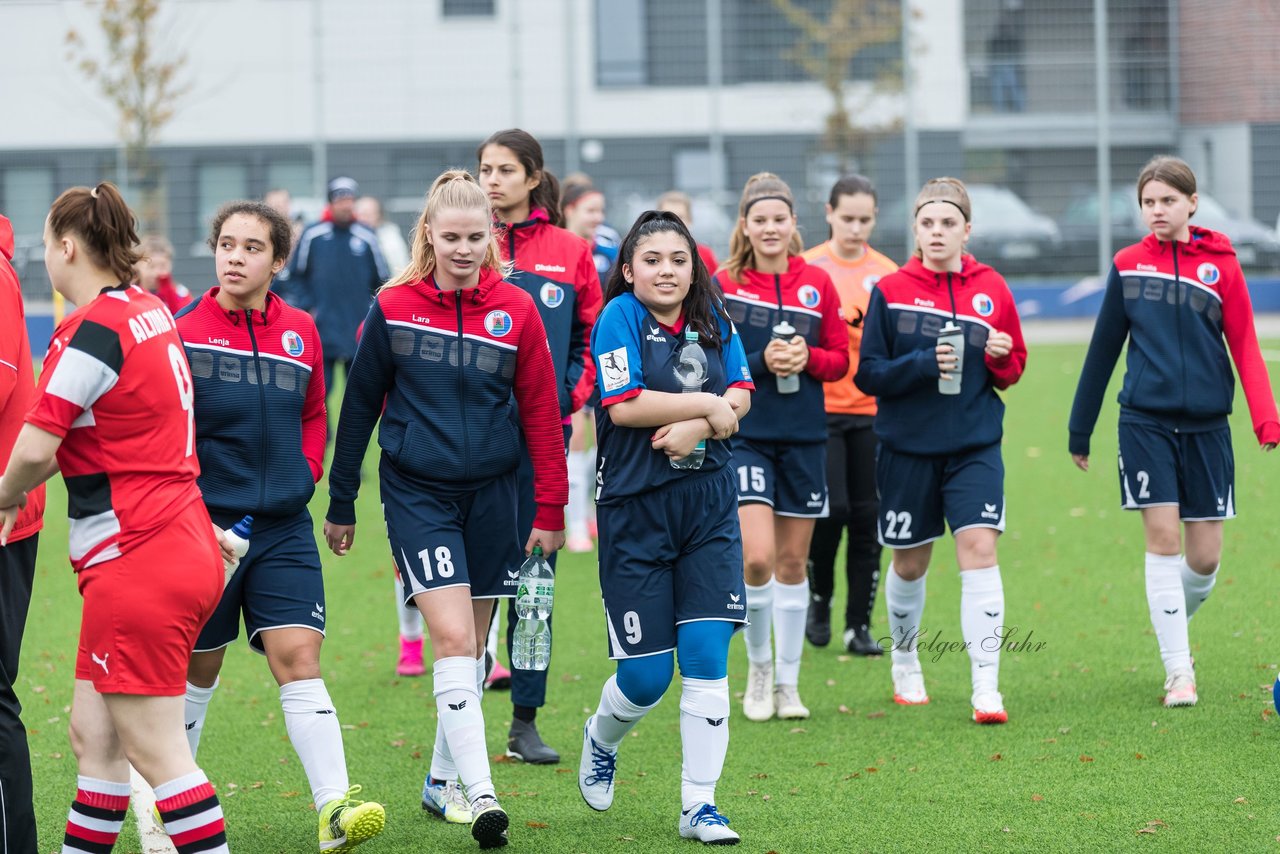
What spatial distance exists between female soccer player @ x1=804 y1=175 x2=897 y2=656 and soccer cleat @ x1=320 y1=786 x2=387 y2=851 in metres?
3.50

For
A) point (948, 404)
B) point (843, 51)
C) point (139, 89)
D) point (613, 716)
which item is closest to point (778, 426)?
point (948, 404)

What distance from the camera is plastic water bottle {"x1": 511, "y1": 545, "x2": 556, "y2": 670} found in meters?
5.05

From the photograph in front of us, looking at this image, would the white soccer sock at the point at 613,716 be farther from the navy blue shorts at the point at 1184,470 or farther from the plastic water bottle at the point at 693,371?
the navy blue shorts at the point at 1184,470

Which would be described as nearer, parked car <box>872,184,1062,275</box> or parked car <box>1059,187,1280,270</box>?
parked car <box>1059,187,1280,270</box>

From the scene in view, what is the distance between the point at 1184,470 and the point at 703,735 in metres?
2.60

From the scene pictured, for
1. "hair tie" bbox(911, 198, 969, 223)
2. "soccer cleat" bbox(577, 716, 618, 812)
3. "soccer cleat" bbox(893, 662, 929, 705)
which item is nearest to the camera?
"soccer cleat" bbox(577, 716, 618, 812)

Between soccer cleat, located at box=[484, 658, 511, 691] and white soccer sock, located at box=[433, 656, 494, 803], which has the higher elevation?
white soccer sock, located at box=[433, 656, 494, 803]

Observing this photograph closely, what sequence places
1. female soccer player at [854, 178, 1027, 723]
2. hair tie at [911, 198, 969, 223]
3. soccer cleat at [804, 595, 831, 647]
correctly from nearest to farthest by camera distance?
1. female soccer player at [854, 178, 1027, 723]
2. hair tie at [911, 198, 969, 223]
3. soccer cleat at [804, 595, 831, 647]

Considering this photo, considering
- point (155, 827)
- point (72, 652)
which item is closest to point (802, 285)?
point (155, 827)

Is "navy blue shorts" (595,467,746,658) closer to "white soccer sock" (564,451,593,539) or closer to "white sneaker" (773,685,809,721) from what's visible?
"white sneaker" (773,685,809,721)

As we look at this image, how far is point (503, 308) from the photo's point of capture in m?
4.89

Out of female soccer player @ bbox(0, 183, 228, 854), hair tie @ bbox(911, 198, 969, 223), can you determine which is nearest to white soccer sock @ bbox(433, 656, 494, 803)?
female soccer player @ bbox(0, 183, 228, 854)

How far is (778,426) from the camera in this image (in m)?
6.21

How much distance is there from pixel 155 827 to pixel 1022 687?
369 centimetres
